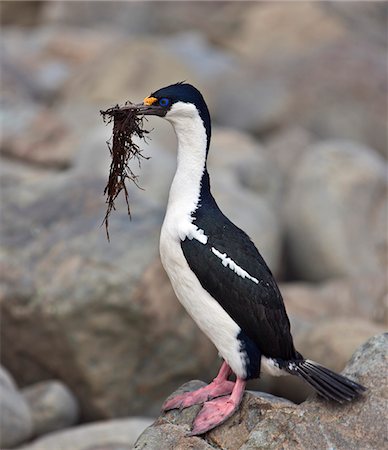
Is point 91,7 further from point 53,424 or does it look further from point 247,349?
point 247,349

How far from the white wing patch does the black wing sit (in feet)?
0.04

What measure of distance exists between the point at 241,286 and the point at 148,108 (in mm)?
1153

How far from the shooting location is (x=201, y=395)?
19.6 feet

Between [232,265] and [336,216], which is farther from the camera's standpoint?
[336,216]

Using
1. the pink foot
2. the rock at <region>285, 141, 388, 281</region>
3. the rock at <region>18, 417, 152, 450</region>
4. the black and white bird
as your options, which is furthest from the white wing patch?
the rock at <region>285, 141, 388, 281</region>

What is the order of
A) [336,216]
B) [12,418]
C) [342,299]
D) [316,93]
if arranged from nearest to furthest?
[12,418] → [342,299] → [336,216] → [316,93]

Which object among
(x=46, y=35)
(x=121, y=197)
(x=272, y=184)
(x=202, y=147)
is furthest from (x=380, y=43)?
(x=202, y=147)

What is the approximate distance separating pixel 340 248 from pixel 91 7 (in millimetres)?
13541

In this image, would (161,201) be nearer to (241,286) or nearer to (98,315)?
(98,315)

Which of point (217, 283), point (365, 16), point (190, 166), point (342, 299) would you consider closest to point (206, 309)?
point (217, 283)

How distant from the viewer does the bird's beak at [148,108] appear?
19.1 ft

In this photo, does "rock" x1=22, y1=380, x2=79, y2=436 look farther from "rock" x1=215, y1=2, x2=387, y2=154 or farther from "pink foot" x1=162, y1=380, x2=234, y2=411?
"rock" x1=215, y1=2, x2=387, y2=154

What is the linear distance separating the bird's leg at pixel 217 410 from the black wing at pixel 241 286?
30 centimetres

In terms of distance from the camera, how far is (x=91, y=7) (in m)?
24.3
